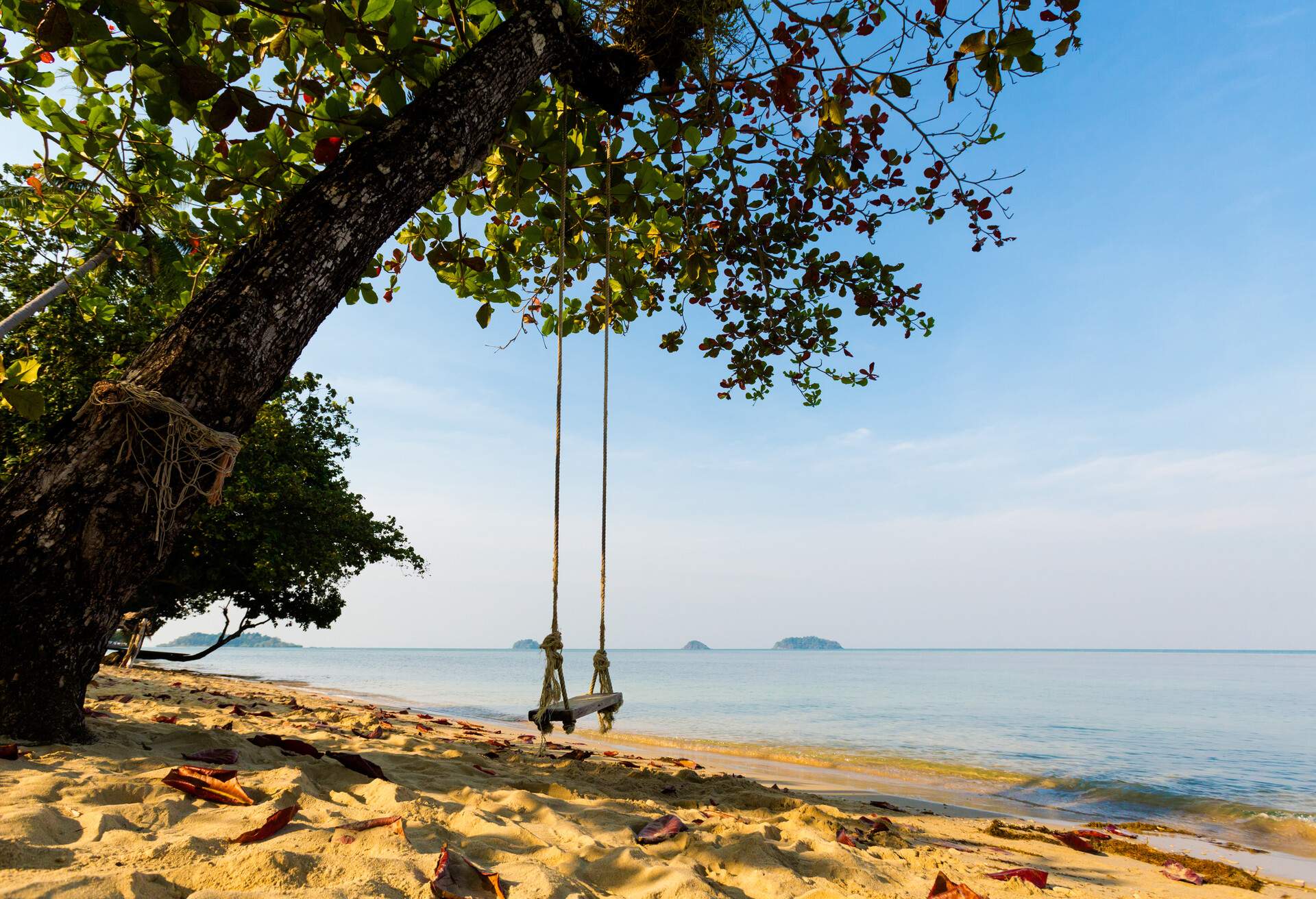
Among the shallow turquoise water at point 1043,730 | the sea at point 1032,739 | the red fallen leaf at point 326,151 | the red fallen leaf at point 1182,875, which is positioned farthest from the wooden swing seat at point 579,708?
the shallow turquoise water at point 1043,730

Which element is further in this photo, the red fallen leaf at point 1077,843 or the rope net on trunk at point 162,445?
the red fallen leaf at point 1077,843

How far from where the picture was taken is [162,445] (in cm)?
246

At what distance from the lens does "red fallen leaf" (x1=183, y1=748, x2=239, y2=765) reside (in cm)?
268

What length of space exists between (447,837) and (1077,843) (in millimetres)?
4121

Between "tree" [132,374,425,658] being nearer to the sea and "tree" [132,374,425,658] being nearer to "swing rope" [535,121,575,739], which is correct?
the sea

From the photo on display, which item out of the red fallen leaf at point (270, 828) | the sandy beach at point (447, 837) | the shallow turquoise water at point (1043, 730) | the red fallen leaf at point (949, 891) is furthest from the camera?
the shallow turquoise water at point (1043, 730)

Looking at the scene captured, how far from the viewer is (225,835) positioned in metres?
1.85

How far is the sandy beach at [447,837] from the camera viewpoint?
5.36 ft

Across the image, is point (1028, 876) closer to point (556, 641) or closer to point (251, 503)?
point (556, 641)

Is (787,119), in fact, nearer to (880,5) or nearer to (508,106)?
(880,5)

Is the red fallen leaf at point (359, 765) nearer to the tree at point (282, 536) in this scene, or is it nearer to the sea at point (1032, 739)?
the sea at point (1032, 739)

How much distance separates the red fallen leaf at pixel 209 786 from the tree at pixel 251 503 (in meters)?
6.83

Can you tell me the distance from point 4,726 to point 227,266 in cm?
182

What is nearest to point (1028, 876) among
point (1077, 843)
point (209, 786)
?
point (1077, 843)
